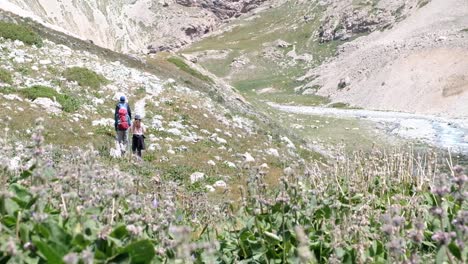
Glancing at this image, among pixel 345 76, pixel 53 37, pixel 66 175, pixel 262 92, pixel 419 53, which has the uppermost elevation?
pixel 66 175

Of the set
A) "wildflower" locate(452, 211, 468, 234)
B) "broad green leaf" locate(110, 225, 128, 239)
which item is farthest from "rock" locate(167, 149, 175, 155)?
"wildflower" locate(452, 211, 468, 234)

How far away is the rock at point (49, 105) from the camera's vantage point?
68.1 ft

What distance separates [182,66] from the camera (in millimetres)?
44375

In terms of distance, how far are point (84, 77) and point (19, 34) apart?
550 cm

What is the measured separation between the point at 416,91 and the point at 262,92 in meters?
64.5

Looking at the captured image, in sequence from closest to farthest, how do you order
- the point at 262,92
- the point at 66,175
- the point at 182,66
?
the point at 66,175, the point at 182,66, the point at 262,92

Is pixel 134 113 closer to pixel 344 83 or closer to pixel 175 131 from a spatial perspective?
pixel 175 131

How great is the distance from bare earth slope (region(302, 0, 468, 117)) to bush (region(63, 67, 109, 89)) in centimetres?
4587

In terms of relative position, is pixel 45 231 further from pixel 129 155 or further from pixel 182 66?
pixel 182 66

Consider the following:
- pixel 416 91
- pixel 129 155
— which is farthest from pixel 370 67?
pixel 129 155

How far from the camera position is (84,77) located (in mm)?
25656

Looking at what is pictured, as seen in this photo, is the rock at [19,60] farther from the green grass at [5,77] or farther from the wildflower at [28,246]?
the wildflower at [28,246]

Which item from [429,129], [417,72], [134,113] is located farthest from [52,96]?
[417,72]

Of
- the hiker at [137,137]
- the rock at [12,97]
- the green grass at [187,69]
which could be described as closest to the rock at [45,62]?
the rock at [12,97]
